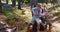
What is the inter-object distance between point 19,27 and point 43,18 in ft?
9.43

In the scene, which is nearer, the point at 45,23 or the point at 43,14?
the point at 43,14

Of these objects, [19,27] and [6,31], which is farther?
[19,27]

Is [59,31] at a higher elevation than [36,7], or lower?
lower

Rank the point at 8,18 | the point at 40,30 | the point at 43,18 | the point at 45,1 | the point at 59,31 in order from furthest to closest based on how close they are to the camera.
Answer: the point at 45,1, the point at 8,18, the point at 59,31, the point at 40,30, the point at 43,18

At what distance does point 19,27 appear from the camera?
434 inches

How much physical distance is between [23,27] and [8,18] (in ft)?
8.27

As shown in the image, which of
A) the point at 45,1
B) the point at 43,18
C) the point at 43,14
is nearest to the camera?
the point at 43,14

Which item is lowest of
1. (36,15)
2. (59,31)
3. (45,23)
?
(59,31)

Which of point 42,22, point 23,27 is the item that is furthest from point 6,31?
point 23,27

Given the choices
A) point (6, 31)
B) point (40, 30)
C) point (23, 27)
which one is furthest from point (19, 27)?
point (6, 31)

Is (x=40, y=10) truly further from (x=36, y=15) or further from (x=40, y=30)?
(x=40, y=30)

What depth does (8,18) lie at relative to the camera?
1316 centimetres

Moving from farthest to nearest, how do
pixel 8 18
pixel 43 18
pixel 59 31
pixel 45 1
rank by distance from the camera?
pixel 45 1 → pixel 8 18 → pixel 59 31 → pixel 43 18

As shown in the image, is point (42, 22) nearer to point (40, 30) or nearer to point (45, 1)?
point (40, 30)
